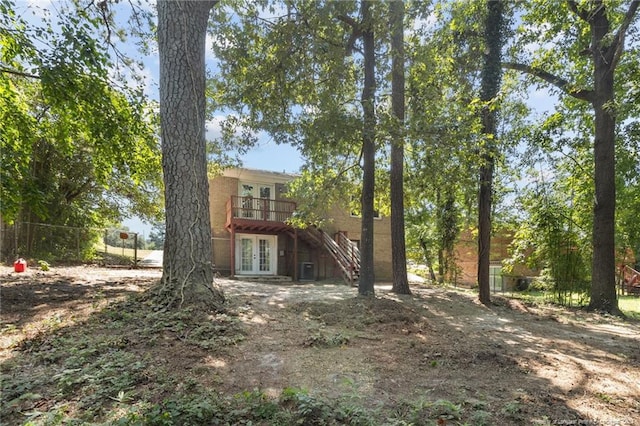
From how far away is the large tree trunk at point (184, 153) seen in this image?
5.74 metres

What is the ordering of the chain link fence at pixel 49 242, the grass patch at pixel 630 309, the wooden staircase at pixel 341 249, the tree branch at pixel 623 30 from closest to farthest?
1. the tree branch at pixel 623 30
2. the grass patch at pixel 630 309
3. the chain link fence at pixel 49 242
4. the wooden staircase at pixel 341 249

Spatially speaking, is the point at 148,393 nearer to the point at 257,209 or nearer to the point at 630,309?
the point at 257,209

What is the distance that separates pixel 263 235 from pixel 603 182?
513 inches

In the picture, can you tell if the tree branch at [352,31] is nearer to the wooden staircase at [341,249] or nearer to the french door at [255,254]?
the wooden staircase at [341,249]

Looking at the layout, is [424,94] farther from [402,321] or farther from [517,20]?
[402,321]

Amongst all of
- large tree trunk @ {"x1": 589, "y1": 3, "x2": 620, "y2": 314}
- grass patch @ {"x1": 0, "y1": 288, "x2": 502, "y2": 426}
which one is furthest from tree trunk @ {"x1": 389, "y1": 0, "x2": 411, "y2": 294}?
grass patch @ {"x1": 0, "y1": 288, "x2": 502, "y2": 426}

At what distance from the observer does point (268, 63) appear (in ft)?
29.4

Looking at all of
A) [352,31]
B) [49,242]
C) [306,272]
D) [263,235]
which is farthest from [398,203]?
[49,242]

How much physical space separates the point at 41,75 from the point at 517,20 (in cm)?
1217

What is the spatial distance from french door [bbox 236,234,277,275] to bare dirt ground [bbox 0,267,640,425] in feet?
28.7

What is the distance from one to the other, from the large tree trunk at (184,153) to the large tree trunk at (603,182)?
9689mm

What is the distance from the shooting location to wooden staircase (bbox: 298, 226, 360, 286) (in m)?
14.3

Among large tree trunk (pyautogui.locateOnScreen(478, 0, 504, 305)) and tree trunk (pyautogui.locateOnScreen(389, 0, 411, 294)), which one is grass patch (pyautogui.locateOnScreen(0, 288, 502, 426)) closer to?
tree trunk (pyautogui.locateOnScreen(389, 0, 411, 294))

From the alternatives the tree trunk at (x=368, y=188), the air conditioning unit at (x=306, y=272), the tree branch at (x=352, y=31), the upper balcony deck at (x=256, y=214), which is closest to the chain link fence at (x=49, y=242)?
the upper balcony deck at (x=256, y=214)
